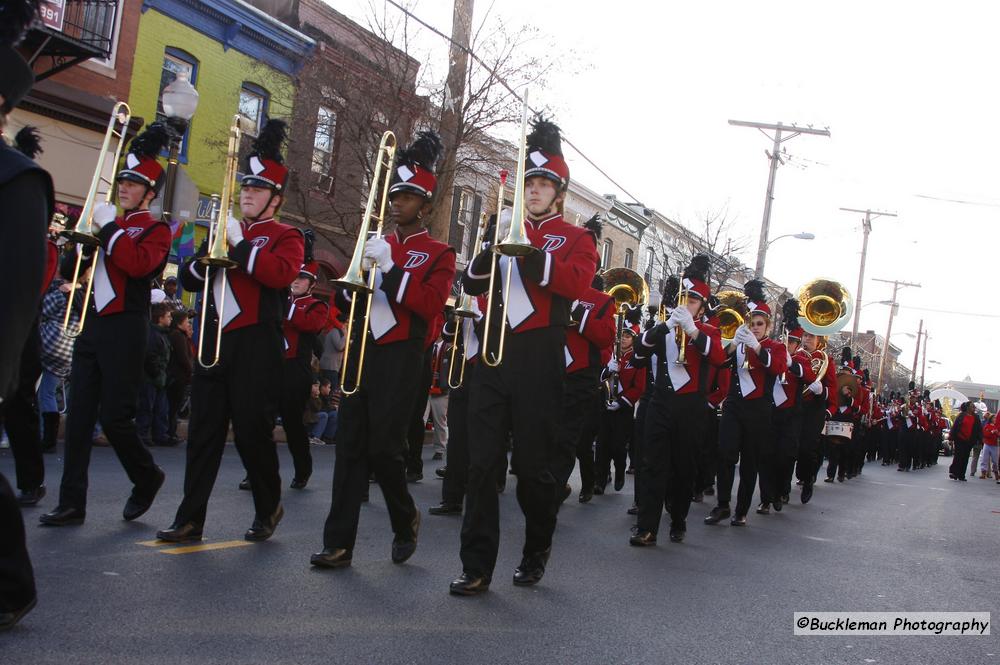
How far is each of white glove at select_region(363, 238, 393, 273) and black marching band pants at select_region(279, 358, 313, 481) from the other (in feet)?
11.5

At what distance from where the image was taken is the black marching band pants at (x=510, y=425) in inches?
219

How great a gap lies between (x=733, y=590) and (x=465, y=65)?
14011mm

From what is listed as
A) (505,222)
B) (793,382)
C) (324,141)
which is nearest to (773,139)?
(324,141)

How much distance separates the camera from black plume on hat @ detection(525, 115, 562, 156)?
237 inches

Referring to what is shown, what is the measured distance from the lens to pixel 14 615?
391 cm

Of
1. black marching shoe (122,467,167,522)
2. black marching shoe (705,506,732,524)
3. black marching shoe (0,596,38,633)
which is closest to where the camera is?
black marching shoe (0,596,38,633)

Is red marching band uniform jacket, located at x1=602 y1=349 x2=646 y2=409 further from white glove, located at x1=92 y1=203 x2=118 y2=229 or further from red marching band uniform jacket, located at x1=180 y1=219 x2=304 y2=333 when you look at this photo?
white glove, located at x1=92 y1=203 x2=118 y2=229

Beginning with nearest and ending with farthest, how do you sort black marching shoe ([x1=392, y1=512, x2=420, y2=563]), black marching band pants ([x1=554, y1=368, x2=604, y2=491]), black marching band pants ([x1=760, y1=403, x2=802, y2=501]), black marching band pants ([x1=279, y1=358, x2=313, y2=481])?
1. black marching shoe ([x1=392, y1=512, x2=420, y2=563])
2. black marching band pants ([x1=554, y1=368, x2=604, y2=491])
3. black marching band pants ([x1=279, y1=358, x2=313, y2=481])
4. black marching band pants ([x1=760, y1=403, x2=802, y2=501])

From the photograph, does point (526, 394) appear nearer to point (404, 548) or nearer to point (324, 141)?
point (404, 548)

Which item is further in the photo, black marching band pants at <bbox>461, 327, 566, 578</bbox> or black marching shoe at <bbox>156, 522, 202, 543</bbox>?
black marching shoe at <bbox>156, 522, 202, 543</bbox>

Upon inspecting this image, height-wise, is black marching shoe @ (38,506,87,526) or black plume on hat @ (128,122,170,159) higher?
black plume on hat @ (128,122,170,159)

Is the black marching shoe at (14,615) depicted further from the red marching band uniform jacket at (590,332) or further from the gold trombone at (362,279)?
the red marching band uniform jacket at (590,332)

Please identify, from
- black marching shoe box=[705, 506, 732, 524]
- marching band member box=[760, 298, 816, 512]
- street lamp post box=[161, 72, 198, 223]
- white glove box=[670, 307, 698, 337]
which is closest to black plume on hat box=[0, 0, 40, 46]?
white glove box=[670, 307, 698, 337]

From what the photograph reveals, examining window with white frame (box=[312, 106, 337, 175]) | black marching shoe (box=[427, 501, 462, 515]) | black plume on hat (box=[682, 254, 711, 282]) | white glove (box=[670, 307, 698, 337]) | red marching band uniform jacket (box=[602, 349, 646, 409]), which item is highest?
window with white frame (box=[312, 106, 337, 175])
